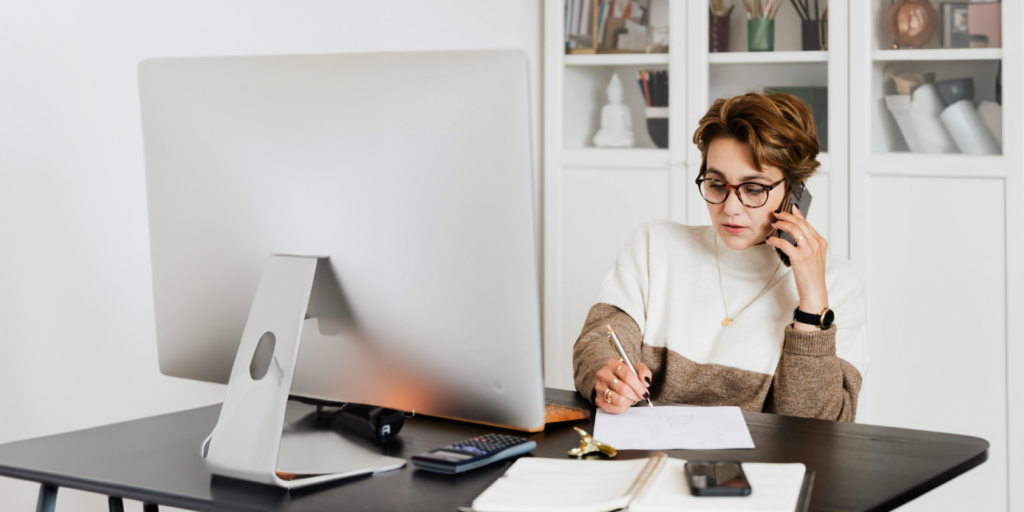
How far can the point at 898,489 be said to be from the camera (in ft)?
3.24

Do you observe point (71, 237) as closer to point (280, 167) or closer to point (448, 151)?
point (280, 167)

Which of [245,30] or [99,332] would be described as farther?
[245,30]

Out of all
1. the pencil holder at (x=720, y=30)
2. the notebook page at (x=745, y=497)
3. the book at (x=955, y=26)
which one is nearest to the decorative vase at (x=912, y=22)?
the book at (x=955, y=26)

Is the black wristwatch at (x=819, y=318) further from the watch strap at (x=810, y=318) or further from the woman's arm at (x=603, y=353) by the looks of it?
the woman's arm at (x=603, y=353)

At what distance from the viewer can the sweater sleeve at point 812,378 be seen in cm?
151

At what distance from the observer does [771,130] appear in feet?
5.27

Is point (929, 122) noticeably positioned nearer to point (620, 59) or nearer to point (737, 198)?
point (620, 59)

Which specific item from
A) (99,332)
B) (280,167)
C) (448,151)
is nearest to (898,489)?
(448,151)

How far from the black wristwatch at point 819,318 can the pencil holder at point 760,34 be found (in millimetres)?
1521

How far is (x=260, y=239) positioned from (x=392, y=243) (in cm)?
19

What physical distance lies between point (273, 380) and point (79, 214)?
119 centimetres

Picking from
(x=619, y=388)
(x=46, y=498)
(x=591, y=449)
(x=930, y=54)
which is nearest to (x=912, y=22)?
(x=930, y=54)

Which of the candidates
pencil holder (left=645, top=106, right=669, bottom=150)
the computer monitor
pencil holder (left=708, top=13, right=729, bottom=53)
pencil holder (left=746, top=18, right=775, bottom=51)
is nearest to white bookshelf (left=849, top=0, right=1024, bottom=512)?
pencil holder (left=746, top=18, right=775, bottom=51)

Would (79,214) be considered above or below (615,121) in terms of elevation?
below
